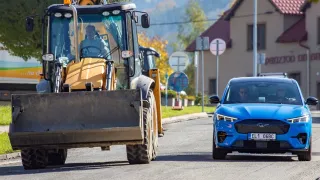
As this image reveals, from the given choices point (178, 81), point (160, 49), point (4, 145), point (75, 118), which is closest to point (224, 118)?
point (75, 118)

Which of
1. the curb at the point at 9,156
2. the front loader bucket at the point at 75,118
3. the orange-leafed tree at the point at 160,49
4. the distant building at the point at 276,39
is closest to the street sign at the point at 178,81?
the curb at the point at 9,156

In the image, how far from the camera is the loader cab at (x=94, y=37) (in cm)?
1812

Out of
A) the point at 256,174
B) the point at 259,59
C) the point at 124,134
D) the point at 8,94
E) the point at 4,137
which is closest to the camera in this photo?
the point at 256,174

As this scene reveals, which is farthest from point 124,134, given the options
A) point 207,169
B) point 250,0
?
point 250,0

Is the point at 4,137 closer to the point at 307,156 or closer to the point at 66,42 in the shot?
the point at 66,42

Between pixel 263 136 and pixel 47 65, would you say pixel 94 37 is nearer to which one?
pixel 47 65

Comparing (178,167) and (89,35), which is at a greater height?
(89,35)

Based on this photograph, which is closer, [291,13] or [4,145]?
[4,145]

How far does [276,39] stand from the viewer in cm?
6519

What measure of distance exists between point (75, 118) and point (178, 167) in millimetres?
1834

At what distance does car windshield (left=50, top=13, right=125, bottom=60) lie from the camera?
1812 cm

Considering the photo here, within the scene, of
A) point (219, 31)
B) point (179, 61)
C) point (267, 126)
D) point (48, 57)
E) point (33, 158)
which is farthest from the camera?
point (219, 31)

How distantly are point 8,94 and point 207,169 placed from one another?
31.3 metres

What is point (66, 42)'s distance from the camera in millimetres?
18328
